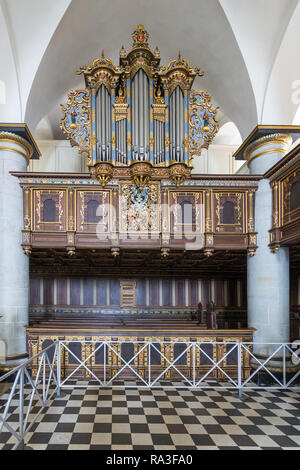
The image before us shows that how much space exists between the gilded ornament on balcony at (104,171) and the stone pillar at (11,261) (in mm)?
2305

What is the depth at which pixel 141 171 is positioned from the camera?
7.84 metres

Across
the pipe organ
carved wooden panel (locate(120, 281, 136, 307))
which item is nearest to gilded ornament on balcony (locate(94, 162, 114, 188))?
the pipe organ

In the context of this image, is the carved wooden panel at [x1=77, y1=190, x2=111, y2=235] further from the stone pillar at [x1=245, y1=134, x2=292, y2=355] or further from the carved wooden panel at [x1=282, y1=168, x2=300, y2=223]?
the carved wooden panel at [x1=282, y1=168, x2=300, y2=223]

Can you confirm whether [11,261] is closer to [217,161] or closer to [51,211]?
[51,211]

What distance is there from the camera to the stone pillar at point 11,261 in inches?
332

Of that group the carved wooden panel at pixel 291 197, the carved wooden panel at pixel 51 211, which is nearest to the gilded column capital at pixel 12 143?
the carved wooden panel at pixel 51 211

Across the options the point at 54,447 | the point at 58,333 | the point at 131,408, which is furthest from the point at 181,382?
the point at 54,447

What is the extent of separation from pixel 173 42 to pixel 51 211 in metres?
6.64

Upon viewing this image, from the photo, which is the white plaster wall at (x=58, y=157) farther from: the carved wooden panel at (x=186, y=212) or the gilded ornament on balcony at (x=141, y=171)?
the gilded ornament on balcony at (x=141, y=171)

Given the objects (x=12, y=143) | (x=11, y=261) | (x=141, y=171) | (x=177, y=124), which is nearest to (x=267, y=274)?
(x=141, y=171)

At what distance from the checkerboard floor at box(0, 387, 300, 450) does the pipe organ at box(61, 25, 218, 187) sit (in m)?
4.92

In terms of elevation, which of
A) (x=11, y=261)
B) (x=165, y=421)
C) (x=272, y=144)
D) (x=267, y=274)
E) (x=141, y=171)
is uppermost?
(x=272, y=144)
